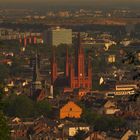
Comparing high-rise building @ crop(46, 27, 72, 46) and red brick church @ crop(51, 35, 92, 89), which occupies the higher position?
red brick church @ crop(51, 35, 92, 89)

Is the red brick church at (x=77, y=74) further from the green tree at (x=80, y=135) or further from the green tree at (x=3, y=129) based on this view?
the green tree at (x=3, y=129)

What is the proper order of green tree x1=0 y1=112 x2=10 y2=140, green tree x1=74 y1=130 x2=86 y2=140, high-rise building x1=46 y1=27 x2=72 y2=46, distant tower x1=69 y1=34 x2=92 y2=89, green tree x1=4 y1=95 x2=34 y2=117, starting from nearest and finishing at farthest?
→ 1. green tree x1=0 y1=112 x2=10 y2=140
2. green tree x1=74 y1=130 x2=86 y2=140
3. green tree x1=4 y1=95 x2=34 y2=117
4. distant tower x1=69 y1=34 x2=92 y2=89
5. high-rise building x1=46 y1=27 x2=72 y2=46

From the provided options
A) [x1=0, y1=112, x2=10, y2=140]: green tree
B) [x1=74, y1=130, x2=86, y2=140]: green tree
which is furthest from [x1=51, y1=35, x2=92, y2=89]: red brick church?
[x1=0, y1=112, x2=10, y2=140]: green tree

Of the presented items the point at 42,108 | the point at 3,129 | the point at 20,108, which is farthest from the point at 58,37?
the point at 3,129

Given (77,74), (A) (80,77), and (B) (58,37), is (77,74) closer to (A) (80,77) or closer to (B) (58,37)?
(A) (80,77)

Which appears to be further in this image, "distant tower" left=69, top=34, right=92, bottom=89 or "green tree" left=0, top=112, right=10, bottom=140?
"distant tower" left=69, top=34, right=92, bottom=89

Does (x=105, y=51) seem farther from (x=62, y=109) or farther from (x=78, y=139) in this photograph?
(x=78, y=139)

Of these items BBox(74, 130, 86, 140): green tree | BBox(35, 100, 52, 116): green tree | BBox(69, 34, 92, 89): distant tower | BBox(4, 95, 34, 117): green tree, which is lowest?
BBox(69, 34, 92, 89): distant tower

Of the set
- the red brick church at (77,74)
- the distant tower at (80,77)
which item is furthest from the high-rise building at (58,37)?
the distant tower at (80,77)

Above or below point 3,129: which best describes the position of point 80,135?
below

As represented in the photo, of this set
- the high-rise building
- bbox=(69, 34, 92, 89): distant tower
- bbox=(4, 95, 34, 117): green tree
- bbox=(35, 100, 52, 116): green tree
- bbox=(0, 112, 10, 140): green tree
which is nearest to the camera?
bbox=(0, 112, 10, 140): green tree

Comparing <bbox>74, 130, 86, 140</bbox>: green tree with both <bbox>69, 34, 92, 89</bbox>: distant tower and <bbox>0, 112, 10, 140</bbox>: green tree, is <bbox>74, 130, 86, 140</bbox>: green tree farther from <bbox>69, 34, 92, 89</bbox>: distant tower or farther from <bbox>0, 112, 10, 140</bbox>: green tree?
<bbox>0, 112, 10, 140</bbox>: green tree
